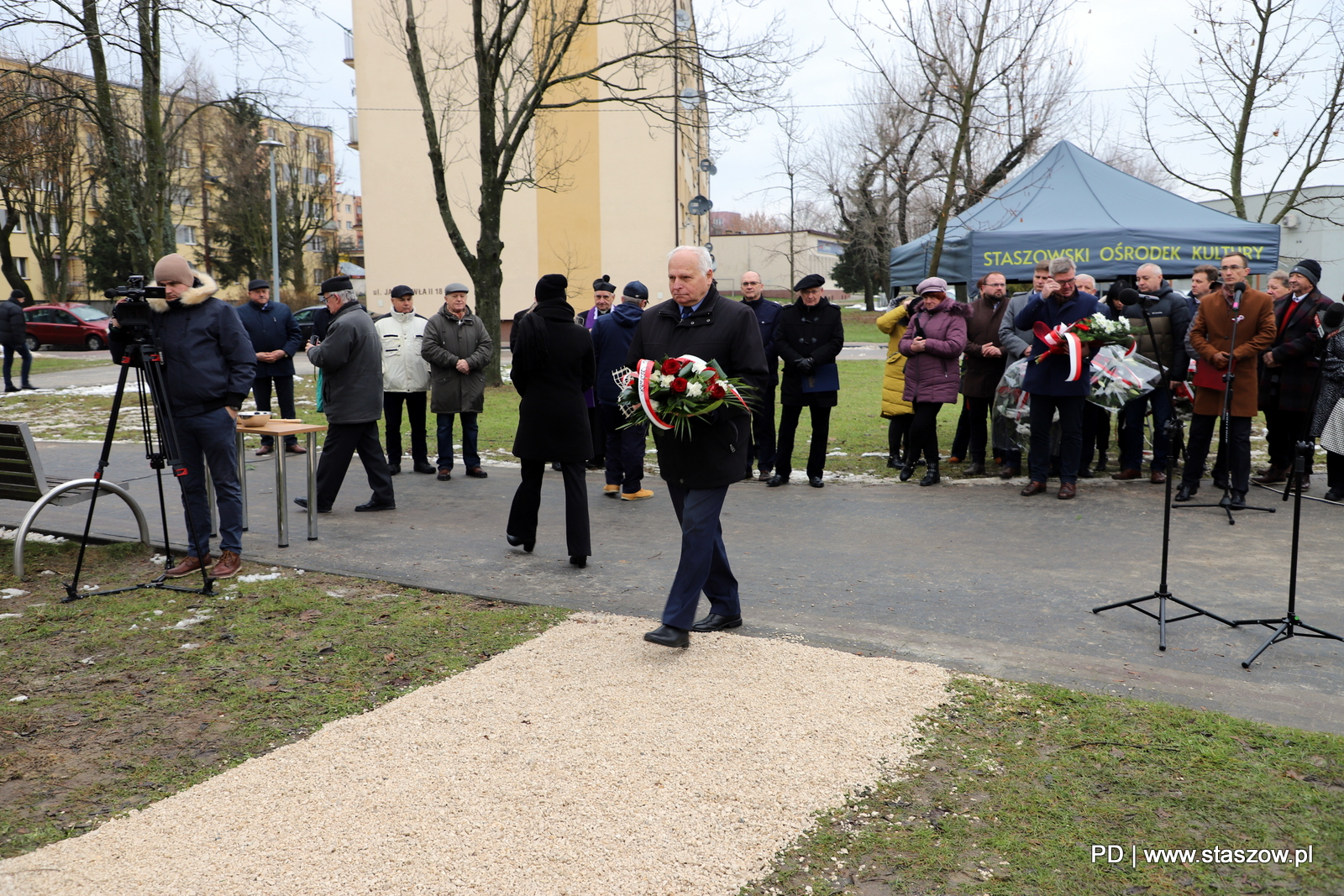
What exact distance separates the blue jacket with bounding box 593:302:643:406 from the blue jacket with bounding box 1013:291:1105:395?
369cm

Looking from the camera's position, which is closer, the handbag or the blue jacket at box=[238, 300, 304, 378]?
the handbag

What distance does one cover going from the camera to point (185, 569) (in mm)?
6500

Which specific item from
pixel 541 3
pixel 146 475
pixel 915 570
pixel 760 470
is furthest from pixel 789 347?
pixel 541 3

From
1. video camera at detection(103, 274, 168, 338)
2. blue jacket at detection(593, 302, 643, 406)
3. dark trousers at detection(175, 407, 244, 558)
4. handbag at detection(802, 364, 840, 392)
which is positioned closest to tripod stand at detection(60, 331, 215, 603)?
video camera at detection(103, 274, 168, 338)

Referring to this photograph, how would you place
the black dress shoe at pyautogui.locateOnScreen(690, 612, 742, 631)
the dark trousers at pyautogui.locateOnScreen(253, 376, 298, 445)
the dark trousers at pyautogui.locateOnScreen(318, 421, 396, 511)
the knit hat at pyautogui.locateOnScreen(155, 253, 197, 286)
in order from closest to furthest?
1. the black dress shoe at pyautogui.locateOnScreen(690, 612, 742, 631)
2. the knit hat at pyautogui.locateOnScreen(155, 253, 197, 286)
3. the dark trousers at pyautogui.locateOnScreen(318, 421, 396, 511)
4. the dark trousers at pyautogui.locateOnScreen(253, 376, 298, 445)

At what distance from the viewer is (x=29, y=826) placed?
3352 millimetres

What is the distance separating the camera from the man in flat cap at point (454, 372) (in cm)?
1023

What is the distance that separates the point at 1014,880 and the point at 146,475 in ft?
30.9

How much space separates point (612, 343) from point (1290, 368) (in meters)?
6.35

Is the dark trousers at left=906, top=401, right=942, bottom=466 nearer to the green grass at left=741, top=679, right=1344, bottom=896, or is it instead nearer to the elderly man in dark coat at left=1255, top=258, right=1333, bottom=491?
the elderly man in dark coat at left=1255, top=258, right=1333, bottom=491

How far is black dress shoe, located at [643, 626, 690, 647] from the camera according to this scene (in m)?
4.95

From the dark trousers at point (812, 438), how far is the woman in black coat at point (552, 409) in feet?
10.9

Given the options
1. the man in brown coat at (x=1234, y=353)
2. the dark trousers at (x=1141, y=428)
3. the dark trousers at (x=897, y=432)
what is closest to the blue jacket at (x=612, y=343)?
the dark trousers at (x=897, y=432)

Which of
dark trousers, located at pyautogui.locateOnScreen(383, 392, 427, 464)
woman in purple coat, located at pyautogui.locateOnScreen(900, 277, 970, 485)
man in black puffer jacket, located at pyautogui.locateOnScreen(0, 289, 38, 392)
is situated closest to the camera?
woman in purple coat, located at pyautogui.locateOnScreen(900, 277, 970, 485)
